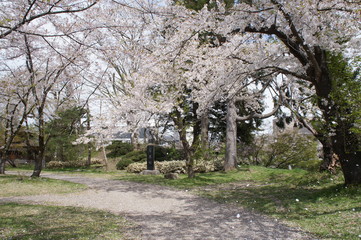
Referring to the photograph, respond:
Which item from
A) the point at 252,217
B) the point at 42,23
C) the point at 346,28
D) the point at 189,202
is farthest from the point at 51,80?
the point at 346,28

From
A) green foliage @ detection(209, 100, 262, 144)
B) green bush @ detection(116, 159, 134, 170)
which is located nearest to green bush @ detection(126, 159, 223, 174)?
green bush @ detection(116, 159, 134, 170)

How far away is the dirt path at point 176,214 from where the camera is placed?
13.6 ft

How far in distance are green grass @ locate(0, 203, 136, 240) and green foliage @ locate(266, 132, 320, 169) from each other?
10.2m

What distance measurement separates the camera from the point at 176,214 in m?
5.66

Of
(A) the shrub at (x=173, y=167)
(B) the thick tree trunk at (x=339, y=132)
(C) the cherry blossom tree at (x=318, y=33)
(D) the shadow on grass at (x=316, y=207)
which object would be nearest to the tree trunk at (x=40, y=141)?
(A) the shrub at (x=173, y=167)

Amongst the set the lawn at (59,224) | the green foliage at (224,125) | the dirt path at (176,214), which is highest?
the green foliage at (224,125)

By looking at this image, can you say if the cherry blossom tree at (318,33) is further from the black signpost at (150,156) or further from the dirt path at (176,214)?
the black signpost at (150,156)

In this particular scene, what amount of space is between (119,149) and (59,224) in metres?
19.7

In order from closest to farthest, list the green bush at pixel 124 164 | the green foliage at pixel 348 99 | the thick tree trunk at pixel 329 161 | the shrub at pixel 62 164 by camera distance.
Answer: the green foliage at pixel 348 99, the thick tree trunk at pixel 329 161, the green bush at pixel 124 164, the shrub at pixel 62 164

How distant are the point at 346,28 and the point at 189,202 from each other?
5630mm

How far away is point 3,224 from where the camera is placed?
433 cm

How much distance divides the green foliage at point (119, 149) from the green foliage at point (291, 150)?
482 inches

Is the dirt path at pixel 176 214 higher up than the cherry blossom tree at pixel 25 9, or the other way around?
the cherry blossom tree at pixel 25 9

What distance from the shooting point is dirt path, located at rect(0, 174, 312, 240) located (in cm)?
415
